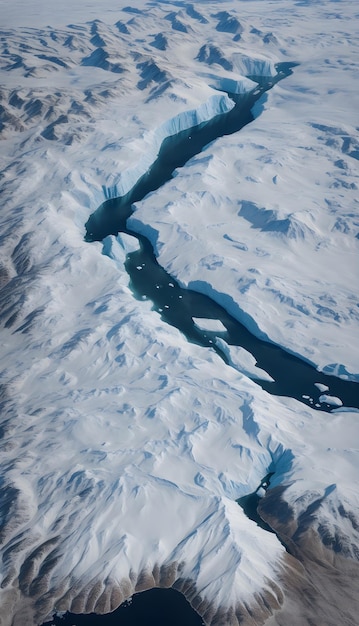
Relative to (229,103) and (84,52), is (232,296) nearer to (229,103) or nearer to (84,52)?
(229,103)

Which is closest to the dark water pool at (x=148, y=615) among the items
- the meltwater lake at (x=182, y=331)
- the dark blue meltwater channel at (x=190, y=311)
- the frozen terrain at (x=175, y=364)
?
the meltwater lake at (x=182, y=331)

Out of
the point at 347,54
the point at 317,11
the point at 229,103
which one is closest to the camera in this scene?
the point at 229,103

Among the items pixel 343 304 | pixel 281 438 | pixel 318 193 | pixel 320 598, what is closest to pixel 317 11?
pixel 318 193

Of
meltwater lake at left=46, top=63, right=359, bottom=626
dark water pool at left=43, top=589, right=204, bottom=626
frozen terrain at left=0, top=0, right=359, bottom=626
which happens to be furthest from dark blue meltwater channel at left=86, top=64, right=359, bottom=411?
dark water pool at left=43, top=589, right=204, bottom=626

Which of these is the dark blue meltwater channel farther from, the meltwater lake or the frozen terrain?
the frozen terrain

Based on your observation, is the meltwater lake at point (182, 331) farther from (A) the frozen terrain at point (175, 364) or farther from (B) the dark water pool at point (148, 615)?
(A) the frozen terrain at point (175, 364)

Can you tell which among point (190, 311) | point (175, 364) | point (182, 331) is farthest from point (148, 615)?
point (190, 311)
